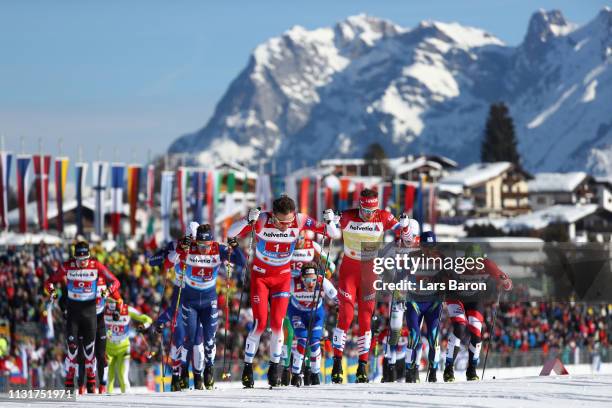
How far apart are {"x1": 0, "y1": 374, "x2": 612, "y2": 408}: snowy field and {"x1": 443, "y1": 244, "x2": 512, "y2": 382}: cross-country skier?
4.94 ft

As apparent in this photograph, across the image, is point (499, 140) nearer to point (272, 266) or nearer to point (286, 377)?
point (286, 377)

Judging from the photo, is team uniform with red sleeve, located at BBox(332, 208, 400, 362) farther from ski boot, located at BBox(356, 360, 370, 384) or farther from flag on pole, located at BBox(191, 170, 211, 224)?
flag on pole, located at BBox(191, 170, 211, 224)

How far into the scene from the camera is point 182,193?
172 feet

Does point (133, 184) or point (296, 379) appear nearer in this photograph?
point (296, 379)

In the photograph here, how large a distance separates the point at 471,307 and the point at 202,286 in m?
3.58

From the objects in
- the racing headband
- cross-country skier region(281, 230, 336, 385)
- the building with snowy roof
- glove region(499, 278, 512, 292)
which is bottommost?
glove region(499, 278, 512, 292)

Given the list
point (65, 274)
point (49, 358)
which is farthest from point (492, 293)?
point (49, 358)

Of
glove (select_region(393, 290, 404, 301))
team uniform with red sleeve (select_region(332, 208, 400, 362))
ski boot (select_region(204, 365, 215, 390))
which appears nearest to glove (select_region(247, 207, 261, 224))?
team uniform with red sleeve (select_region(332, 208, 400, 362))

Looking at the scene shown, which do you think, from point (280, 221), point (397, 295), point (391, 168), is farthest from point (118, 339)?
point (391, 168)

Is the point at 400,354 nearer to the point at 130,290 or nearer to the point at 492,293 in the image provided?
the point at 492,293

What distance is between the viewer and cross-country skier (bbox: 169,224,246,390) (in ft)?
53.9

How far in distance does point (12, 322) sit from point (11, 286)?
1.82 meters

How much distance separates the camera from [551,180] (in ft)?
516

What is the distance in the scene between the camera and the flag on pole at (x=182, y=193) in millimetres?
50812
